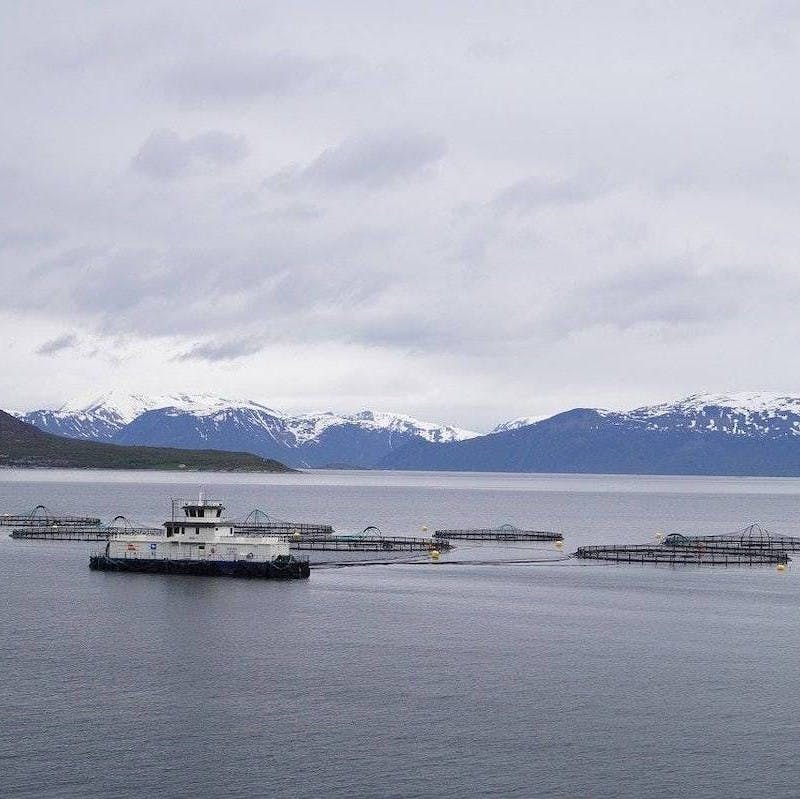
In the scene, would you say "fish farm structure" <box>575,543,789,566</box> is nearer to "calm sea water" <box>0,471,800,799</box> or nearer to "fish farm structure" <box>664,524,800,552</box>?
"fish farm structure" <box>664,524,800,552</box>

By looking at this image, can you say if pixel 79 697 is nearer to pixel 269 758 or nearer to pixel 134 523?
pixel 269 758

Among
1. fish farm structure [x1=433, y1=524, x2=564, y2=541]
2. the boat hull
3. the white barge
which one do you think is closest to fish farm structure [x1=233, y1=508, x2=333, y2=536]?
fish farm structure [x1=433, y1=524, x2=564, y2=541]

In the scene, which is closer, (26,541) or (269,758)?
(269,758)

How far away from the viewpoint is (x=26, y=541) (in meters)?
162

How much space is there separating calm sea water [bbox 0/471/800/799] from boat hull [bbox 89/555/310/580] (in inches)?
342

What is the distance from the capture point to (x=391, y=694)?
2408 inches

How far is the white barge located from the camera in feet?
381

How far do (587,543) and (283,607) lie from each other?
9898 centimetres

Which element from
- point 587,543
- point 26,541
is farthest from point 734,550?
point 26,541

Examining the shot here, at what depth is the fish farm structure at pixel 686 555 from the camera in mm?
144875

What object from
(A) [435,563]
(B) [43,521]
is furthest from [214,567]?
(B) [43,521]

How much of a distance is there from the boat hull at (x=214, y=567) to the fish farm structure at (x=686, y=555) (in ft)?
159

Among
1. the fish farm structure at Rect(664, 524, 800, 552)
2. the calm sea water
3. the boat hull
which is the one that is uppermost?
the fish farm structure at Rect(664, 524, 800, 552)

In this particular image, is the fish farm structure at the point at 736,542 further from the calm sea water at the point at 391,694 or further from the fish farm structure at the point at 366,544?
the calm sea water at the point at 391,694
